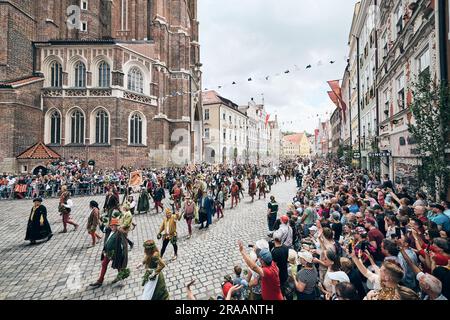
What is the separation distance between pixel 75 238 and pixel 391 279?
9.27 m

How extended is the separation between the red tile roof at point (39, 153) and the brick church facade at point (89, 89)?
0.45 meters

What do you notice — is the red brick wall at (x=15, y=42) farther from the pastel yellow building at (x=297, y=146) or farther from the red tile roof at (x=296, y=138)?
the red tile roof at (x=296, y=138)

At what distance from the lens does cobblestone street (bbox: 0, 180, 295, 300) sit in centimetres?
497

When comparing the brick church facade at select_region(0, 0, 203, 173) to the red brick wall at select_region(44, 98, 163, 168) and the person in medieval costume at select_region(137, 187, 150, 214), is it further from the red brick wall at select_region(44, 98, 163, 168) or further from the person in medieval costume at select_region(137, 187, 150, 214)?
the person in medieval costume at select_region(137, 187, 150, 214)

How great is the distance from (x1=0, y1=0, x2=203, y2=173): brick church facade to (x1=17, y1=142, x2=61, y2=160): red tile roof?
45 centimetres

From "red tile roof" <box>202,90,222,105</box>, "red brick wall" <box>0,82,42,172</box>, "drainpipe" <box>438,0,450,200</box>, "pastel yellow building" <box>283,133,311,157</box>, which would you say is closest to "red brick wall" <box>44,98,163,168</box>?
"red brick wall" <box>0,82,42,172</box>

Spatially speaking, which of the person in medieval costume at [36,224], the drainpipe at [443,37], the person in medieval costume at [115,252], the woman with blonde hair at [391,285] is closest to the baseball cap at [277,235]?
the woman with blonde hair at [391,285]

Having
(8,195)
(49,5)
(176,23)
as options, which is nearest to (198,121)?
(176,23)

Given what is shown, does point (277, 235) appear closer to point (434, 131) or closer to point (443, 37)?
point (434, 131)

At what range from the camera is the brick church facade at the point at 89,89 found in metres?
21.0

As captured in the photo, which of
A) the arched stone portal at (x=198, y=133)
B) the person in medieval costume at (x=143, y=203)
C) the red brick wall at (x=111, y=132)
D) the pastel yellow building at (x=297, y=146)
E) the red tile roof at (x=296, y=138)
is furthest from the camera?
the red tile roof at (x=296, y=138)

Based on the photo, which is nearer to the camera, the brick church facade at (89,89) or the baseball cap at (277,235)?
the baseball cap at (277,235)

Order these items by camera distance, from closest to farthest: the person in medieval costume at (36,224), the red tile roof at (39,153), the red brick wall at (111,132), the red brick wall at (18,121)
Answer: the person in medieval costume at (36,224), the red brick wall at (18,121), the red tile roof at (39,153), the red brick wall at (111,132)
